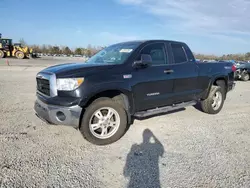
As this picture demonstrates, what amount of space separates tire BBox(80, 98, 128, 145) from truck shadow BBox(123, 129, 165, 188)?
0.45 m

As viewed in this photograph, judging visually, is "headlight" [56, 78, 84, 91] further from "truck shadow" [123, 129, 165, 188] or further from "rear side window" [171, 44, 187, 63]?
"rear side window" [171, 44, 187, 63]

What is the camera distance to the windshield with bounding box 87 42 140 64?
4.23 m

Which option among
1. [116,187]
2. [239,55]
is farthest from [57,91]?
[239,55]

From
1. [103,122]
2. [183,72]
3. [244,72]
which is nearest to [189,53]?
[183,72]

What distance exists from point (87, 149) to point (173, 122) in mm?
2366

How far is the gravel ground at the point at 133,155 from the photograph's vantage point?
272 centimetres

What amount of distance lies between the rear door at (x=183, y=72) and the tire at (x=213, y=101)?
611 mm

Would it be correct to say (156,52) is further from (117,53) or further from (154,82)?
(117,53)

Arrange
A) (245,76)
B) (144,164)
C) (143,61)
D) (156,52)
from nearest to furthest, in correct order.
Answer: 1. (144,164)
2. (143,61)
3. (156,52)
4. (245,76)

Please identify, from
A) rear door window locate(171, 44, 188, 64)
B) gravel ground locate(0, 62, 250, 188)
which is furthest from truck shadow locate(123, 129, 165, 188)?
rear door window locate(171, 44, 188, 64)

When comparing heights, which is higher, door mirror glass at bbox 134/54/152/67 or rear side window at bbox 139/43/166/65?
rear side window at bbox 139/43/166/65

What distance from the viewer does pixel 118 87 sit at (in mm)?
3816

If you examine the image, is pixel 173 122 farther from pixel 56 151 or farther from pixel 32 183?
pixel 32 183

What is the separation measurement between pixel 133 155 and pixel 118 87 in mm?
1235
